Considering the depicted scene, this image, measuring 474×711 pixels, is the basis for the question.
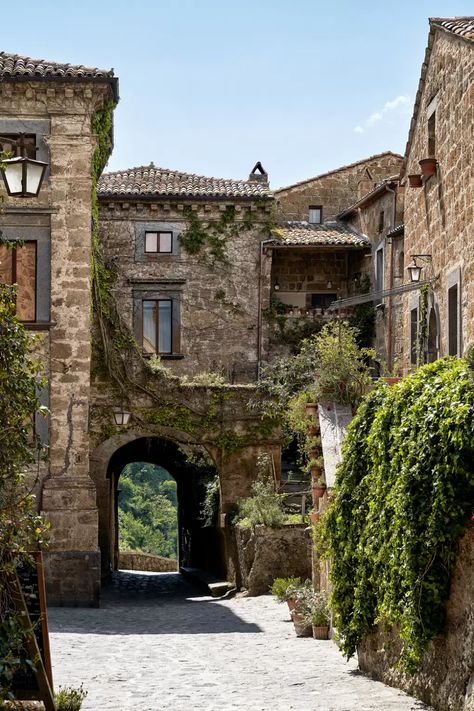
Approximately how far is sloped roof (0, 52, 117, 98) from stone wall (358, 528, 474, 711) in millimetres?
15528

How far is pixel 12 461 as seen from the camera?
28.4 feet

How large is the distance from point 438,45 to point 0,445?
11.8 metres

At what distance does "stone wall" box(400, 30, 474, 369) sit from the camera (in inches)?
637

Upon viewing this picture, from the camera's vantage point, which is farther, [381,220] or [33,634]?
[381,220]

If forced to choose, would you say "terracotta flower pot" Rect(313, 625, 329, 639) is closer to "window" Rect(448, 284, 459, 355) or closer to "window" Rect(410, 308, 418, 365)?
"window" Rect(448, 284, 459, 355)

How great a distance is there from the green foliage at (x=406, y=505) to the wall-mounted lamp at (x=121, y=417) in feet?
38.8

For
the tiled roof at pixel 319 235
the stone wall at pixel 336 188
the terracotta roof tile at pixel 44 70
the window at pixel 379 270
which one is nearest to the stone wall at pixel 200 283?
the tiled roof at pixel 319 235

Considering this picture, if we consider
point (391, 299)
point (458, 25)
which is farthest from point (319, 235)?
point (458, 25)

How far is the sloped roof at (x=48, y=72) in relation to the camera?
2306cm

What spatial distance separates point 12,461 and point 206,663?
21.4 feet

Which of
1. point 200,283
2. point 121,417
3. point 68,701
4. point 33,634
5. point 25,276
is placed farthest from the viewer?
point 200,283

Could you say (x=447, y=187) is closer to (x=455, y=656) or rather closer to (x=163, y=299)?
(x=455, y=656)

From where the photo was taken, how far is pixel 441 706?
9.74 meters

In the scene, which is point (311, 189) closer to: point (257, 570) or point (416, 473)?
point (257, 570)
